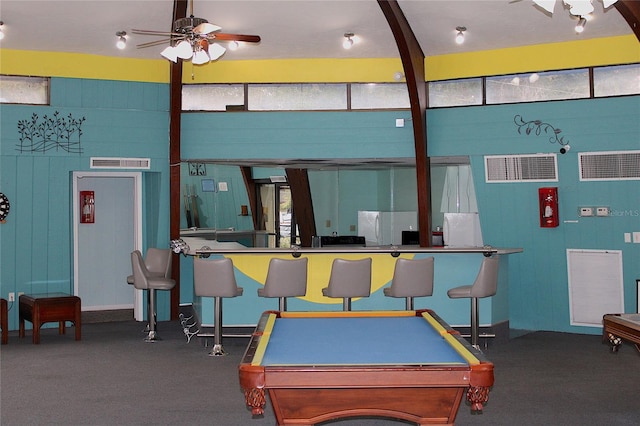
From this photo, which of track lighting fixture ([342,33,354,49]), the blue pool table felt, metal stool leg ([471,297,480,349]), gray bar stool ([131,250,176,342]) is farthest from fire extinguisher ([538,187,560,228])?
gray bar stool ([131,250,176,342])

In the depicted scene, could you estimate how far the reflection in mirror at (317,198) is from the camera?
31.8 feet

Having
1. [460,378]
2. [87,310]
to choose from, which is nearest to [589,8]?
[460,378]

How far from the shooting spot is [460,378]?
129 inches

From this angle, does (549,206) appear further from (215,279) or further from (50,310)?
(50,310)

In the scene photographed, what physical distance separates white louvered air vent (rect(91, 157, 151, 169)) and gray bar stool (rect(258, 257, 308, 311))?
3083 millimetres

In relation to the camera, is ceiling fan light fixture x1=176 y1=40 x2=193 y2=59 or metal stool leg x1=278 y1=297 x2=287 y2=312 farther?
metal stool leg x1=278 y1=297 x2=287 y2=312

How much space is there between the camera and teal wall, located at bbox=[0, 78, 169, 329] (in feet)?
29.3

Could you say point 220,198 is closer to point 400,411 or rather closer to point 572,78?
point 572,78

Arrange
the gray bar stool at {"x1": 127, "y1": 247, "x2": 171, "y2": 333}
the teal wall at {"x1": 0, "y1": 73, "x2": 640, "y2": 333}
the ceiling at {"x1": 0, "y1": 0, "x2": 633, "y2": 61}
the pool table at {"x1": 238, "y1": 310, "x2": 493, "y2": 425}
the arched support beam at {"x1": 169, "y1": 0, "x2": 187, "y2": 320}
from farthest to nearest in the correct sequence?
the arched support beam at {"x1": 169, "y1": 0, "x2": 187, "y2": 320} < the gray bar stool at {"x1": 127, "y1": 247, "x2": 171, "y2": 333} < the teal wall at {"x1": 0, "y1": 73, "x2": 640, "y2": 333} < the ceiling at {"x1": 0, "y1": 0, "x2": 633, "y2": 61} < the pool table at {"x1": 238, "y1": 310, "x2": 493, "y2": 425}

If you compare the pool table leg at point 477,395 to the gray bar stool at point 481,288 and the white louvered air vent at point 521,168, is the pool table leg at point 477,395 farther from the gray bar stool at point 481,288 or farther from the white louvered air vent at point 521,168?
the white louvered air vent at point 521,168

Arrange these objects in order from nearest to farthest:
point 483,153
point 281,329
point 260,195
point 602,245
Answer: point 281,329 → point 602,245 → point 483,153 → point 260,195

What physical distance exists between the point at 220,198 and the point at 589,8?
20.3 ft

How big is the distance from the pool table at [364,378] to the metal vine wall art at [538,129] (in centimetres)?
543

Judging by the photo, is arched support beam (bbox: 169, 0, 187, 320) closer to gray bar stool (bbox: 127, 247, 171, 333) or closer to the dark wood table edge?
A: gray bar stool (bbox: 127, 247, 171, 333)
